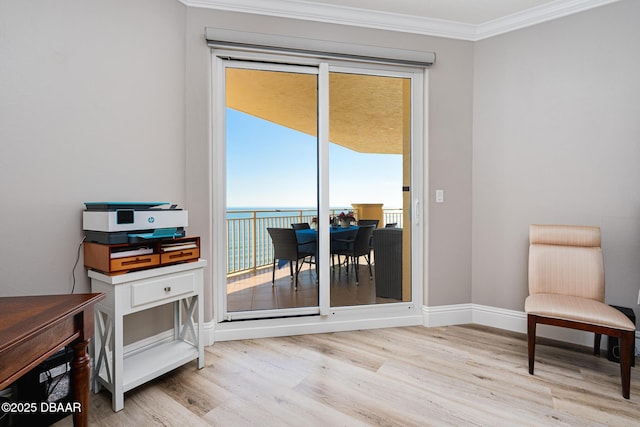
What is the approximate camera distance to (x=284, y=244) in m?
2.84

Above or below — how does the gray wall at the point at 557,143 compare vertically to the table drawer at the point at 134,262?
above

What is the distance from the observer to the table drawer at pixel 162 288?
1741 mm

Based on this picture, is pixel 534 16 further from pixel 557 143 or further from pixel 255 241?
pixel 255 241

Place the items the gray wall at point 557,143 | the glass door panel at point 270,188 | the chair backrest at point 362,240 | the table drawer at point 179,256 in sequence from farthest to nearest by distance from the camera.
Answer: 1. the chair backrest at point 362,240
2. the glass door panel at point 270,188
3. the gray wall at point 557,143
4. the table drawer at point 179,256

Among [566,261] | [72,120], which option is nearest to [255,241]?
[72,120]

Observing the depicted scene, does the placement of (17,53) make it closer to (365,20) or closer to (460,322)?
(365,20)

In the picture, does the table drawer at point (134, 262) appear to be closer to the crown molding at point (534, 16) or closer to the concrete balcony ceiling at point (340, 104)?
the concrete balcony ceiling at point (340, 104)

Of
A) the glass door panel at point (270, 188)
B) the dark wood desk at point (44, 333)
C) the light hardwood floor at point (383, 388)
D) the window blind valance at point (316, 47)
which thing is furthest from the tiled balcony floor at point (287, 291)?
the window blind valance at point (316, 47)

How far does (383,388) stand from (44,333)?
162 cm

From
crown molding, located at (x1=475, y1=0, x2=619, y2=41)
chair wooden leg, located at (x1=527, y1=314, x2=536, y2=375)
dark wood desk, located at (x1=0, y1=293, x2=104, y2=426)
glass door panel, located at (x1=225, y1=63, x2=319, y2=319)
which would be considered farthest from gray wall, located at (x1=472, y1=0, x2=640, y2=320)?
dark wood desk, located at (x1=0, y1=293, x2=104, y2=426)

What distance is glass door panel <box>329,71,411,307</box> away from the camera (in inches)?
109

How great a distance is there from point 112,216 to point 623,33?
3512 millimetres

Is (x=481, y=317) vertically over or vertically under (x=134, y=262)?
under

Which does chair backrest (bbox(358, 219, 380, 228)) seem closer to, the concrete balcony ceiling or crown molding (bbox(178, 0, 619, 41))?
the concrete balcony ceiling
